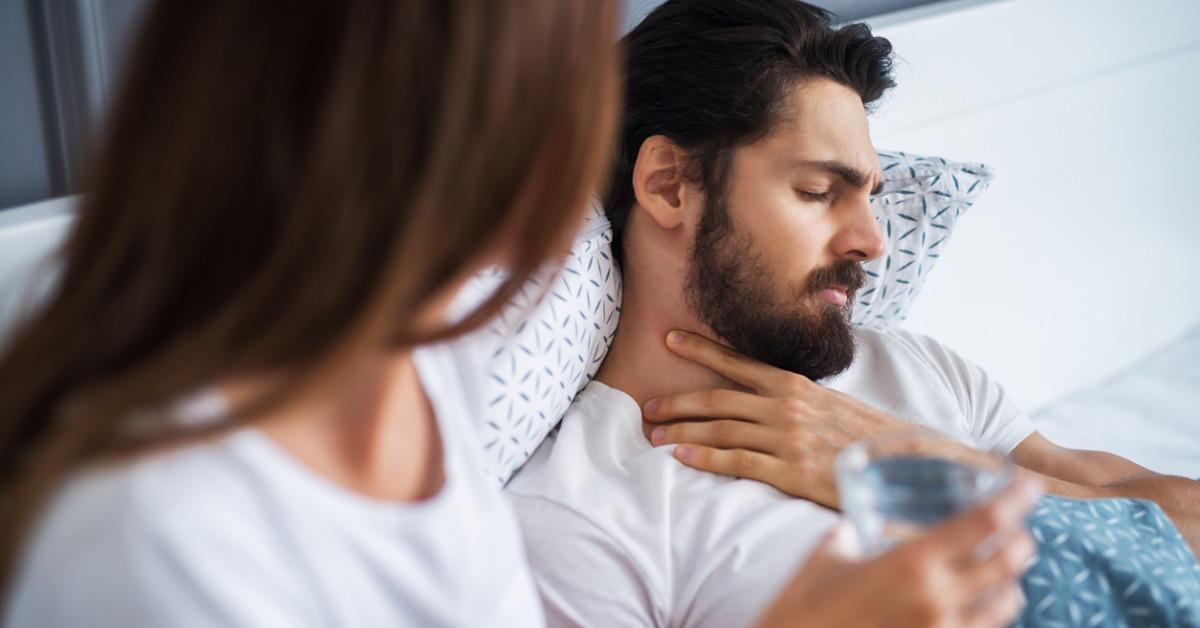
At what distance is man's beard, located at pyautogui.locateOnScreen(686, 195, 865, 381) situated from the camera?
1.50 meters

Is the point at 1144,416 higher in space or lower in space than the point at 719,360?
lower

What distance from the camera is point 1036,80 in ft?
7.34

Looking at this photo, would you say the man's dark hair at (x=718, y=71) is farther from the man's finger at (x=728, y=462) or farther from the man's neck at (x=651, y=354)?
the man's finger at (x=728, y=462)

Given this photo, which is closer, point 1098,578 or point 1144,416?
point 1098,578

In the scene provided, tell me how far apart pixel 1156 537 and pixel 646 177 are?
72 cm

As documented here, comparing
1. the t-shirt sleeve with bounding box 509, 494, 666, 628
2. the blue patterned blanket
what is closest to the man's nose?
the blue patterned blanket

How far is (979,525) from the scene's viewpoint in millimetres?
733

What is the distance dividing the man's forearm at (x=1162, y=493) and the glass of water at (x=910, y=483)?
0.77 meters

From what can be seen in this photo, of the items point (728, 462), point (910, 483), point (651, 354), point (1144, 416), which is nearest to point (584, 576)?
point (728, 462)

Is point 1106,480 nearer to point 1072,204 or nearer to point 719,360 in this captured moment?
point 719,360

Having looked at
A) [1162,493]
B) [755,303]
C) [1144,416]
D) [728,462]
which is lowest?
[1144,416]

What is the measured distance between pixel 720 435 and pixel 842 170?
0.36m

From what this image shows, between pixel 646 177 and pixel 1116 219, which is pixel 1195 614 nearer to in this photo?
pixel 646 177

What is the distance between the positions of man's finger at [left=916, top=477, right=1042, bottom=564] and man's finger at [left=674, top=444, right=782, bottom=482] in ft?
2.04
